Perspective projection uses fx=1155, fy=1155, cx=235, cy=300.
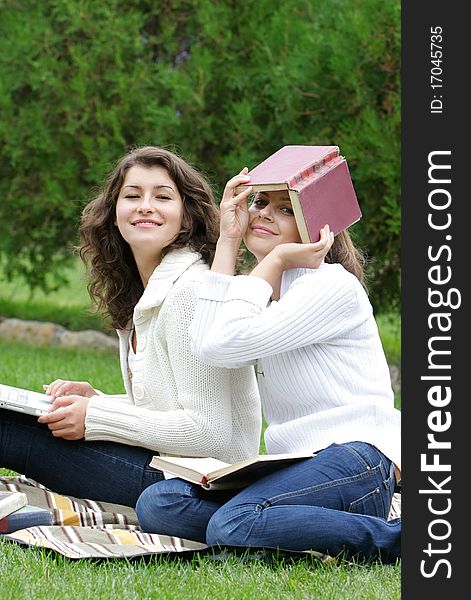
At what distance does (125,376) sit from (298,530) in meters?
1.03

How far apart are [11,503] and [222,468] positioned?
66 centimetres

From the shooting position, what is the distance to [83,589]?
9.44 ft

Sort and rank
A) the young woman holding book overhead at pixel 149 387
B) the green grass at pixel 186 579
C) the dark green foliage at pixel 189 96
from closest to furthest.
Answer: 1. the green grass at pixel 186 579
2. the young woman holding book overhead at pixel 149 387
3. the dark green foliage at pixel 189 96

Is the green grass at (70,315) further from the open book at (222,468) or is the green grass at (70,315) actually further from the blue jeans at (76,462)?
the open book at (222,468)

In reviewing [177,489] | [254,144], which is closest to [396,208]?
[254,144]

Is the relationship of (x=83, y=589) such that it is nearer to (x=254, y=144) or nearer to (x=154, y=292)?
(x=154, y=292)

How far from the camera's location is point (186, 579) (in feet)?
9.80

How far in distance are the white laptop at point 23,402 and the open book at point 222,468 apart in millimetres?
424

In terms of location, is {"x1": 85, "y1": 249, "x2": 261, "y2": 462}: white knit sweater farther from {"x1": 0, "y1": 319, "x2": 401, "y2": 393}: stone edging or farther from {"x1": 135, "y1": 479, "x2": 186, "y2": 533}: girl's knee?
{"x1": 0, "y1": 319, "x2": 401, "y2": 393}: stone edging

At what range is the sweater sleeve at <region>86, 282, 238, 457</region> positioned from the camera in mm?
3523

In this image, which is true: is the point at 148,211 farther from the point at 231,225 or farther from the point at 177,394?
the point at 177,394

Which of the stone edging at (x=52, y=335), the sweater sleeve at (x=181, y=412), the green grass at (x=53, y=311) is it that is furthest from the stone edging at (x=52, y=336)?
the sweater sleeve at (x=181, y=412)

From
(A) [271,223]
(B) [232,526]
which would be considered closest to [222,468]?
(B) [232,526]

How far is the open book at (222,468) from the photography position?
10.5 feet
